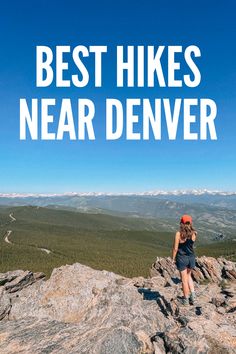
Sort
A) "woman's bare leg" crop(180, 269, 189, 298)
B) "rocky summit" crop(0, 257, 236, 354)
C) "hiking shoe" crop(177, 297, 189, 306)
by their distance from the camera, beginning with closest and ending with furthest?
"rocky summit" crop(0, 257, 236, 354) → "hiking shoe" crop(177, 297, 189, 306) → "woman's bare leg" crop(180, 269, 189, 298)

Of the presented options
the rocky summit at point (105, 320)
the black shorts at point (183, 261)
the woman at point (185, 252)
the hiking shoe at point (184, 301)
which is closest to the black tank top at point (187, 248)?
the woman at point (185, 252)

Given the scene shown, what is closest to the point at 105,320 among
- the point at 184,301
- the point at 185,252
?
the point at 184,301

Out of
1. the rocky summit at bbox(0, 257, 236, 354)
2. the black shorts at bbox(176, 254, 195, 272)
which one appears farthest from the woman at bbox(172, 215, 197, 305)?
the rocky summit at bbox(0, 257, 236, 354)

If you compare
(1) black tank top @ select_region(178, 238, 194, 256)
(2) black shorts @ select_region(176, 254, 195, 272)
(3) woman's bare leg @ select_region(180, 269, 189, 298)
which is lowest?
(3) woman's bare leg @ select_region(180, 269, 189, 298)

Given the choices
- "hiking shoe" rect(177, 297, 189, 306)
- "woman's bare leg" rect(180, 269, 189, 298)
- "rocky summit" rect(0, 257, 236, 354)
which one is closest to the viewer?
"rocky summit" rect(0, 257, 236, 354)

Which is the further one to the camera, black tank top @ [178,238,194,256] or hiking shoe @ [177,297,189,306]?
black tank top @ [178,238,194,256]

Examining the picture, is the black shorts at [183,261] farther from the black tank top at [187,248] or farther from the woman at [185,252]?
the black tank top at [187,248]

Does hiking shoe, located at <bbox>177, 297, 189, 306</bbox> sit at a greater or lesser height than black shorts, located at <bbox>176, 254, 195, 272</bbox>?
lesser

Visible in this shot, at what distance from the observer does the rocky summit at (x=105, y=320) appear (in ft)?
48.9

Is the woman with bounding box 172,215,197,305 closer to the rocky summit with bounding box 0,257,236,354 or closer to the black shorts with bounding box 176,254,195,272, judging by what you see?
the black shorts with bounding box 176,254,195,272

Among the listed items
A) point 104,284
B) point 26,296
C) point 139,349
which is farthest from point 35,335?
point 104,284

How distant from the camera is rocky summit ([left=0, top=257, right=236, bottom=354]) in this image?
14914 millimetres

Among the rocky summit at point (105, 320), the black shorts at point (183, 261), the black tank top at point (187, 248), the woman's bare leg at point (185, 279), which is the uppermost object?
the black tank top at point (187, 248)

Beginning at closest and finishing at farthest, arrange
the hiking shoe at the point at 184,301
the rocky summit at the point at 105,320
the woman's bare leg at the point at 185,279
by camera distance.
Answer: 1. the rocky summit at the point at 105,320
2. the hiking shoe at the point at 184,301
3. the woman's bare leg at the point at 185,279
